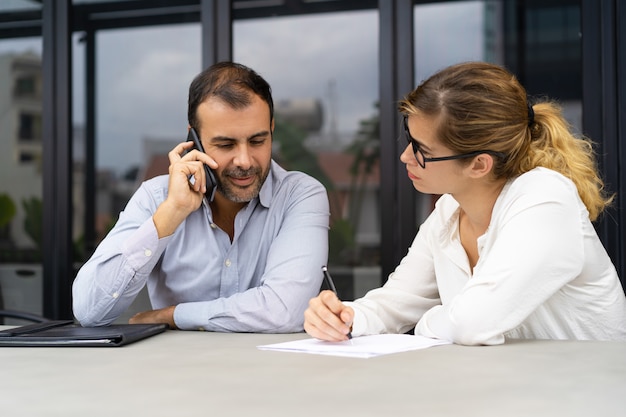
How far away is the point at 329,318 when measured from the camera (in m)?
1.63

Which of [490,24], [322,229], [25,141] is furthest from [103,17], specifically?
[322,229]

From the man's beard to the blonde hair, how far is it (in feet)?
2.23

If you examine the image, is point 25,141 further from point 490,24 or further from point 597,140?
point 597,140

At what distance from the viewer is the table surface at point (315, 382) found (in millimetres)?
995

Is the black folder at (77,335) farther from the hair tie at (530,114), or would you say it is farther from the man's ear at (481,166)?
the hair tie at (530,114)

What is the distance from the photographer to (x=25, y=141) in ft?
17.0

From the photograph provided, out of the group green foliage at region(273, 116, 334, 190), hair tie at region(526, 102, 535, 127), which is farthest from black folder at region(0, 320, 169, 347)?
green foliage at region(273, 116, 334, 190)

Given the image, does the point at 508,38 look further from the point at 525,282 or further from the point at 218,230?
the point at 525,282

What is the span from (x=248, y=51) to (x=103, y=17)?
1210mm

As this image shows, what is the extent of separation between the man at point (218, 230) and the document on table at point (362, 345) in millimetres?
459

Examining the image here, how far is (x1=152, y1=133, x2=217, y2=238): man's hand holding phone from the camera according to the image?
2213 mm

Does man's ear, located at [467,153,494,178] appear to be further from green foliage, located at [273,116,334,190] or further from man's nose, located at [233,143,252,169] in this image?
green foliage, located at [273,116,334,190]

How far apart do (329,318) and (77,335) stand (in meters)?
0.63

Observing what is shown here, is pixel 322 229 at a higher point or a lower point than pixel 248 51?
lower
